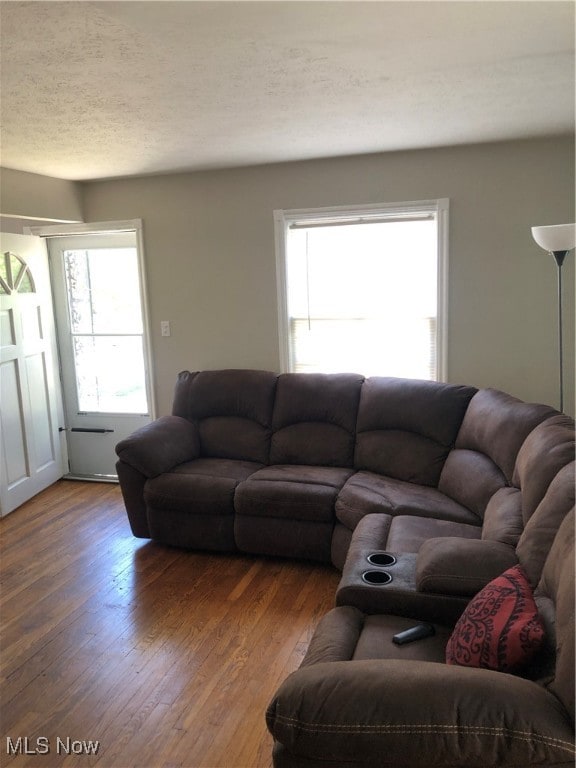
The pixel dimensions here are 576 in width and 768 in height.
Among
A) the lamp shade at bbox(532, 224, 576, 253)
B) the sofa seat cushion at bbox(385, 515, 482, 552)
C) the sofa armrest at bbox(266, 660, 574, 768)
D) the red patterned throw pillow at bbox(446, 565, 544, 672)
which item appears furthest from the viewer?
the lamp shade at bbox(532, 224, 576, 253)

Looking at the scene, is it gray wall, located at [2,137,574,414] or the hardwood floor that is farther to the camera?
gray wall, located at [2,137,574,414]

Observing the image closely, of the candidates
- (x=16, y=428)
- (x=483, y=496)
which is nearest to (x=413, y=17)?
(x=483, y=496)

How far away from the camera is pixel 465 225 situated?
147 inches

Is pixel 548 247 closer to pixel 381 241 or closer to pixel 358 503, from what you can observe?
pixel 381 241

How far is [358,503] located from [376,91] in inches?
78.0

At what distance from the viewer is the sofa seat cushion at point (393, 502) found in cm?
296

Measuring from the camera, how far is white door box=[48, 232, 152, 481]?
4652 mm

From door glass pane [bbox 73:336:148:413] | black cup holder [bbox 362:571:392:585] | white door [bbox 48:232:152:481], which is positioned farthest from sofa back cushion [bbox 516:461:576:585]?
door glass pane [bbox 73:336:148:413]

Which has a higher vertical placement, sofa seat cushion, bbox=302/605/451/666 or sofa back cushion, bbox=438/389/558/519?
sofa back cushion, bbox=438/389/558/519

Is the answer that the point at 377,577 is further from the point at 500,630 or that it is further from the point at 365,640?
the point at 500,630

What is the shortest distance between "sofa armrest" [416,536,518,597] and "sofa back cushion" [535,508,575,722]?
183 mm

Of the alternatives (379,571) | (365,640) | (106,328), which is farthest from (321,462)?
(106,328)

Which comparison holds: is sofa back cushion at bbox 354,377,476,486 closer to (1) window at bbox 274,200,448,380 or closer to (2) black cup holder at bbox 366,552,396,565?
(1) window at bbox 274,200,448,380

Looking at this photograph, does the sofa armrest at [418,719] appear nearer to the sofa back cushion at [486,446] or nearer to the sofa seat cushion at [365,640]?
the sofa seat cushion at [365,640]
